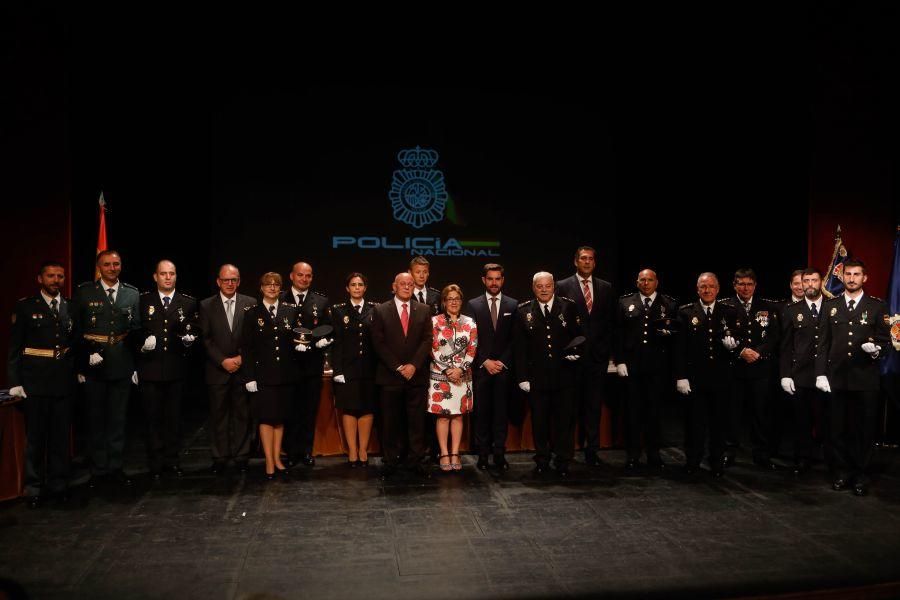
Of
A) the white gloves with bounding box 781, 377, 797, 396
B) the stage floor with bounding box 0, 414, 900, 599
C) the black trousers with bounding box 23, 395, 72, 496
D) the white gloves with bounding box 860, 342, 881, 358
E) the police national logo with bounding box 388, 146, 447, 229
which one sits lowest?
the stage floor with bounding box 0, 414, 900, 599

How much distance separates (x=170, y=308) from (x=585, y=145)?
5403 mm

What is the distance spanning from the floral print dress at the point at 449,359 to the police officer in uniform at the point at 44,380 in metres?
2.71

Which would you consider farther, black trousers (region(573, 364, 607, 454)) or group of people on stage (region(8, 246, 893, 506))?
black trousers (region(573, 364, 607, 454))

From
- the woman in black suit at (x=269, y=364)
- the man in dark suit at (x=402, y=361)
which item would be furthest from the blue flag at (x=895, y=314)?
the woman in black suit at (x=269, y=364)

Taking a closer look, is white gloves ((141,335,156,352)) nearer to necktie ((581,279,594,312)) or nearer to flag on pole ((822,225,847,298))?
necktie ((581,279,594,312))

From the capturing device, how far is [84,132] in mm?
8820

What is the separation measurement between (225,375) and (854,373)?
4881 millimetres

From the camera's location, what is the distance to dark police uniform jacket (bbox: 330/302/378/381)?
19.9 feet

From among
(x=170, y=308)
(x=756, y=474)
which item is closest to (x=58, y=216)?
(x=170, y=308)

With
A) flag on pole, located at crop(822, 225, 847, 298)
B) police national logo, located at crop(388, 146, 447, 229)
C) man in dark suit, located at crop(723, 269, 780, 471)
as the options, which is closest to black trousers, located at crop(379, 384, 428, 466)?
man in dark suit, located at crop(723, 269, 780, 471)

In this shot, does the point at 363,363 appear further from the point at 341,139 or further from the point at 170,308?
the point at 341,139

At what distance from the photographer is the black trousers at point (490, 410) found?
6051 millimetres

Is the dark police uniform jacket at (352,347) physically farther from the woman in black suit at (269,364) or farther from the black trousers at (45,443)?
the black trousers at (45,443)

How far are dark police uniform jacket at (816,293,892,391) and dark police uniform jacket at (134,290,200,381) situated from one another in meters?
5.01
